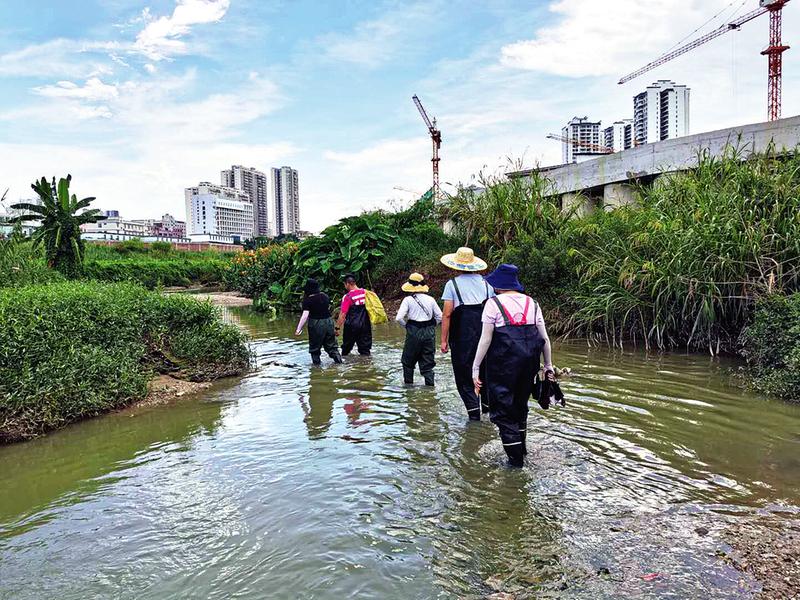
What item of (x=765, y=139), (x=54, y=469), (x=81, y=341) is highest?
(x=765, y=139)

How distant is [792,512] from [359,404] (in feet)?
16.0

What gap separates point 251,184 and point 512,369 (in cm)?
15316

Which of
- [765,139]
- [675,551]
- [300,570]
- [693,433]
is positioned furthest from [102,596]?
[765,139]

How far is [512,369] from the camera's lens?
4719 mm

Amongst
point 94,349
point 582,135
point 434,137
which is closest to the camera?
point 94,349

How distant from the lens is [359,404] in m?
7.59

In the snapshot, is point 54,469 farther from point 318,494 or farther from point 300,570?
point 300,570

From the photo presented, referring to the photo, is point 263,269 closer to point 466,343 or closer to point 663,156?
point 663,156

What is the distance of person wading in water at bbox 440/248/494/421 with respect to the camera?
629 centimetres

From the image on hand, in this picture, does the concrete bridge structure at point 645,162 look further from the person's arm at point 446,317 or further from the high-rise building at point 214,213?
the high-rise building at point 214,213

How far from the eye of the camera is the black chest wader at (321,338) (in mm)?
10234

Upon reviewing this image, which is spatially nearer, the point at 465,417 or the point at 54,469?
the point at 54,469

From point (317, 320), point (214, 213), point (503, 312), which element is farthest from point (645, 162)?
point (214, 213)

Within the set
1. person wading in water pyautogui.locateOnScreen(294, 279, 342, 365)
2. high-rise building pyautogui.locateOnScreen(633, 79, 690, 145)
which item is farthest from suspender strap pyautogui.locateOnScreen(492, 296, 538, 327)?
high-rise building pyautogui.locateOnScreen(633, 79, 690, 145)
